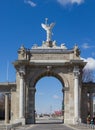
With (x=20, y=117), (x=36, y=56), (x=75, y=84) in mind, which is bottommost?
(x=20, y=117)

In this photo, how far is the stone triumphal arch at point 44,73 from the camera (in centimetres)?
6625

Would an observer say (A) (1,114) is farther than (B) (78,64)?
Yes

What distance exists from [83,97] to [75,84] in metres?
3.13

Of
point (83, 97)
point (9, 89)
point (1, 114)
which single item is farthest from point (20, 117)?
point (1, 114)

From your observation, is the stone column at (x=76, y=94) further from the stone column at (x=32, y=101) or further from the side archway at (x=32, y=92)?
the stone column at (x=32, y=101)

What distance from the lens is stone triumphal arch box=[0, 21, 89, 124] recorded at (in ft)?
217

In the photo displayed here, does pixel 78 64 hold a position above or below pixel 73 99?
above

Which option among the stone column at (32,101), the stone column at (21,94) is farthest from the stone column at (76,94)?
the stone column at (21,94)

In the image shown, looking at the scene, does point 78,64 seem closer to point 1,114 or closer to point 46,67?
point 46,67

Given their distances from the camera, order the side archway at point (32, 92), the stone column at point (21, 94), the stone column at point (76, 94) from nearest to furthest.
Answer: the stone column at point (76, 94) < the stone column at point (21, 94) < the side archway at point (32, 92)

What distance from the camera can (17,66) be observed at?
67.4 meters

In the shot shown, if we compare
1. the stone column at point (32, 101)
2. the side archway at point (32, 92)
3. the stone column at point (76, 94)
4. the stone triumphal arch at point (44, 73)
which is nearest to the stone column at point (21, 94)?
the stone triumphal arch at point (44, 73)

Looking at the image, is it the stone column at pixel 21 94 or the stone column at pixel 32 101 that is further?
the stone column at pixel 32 101

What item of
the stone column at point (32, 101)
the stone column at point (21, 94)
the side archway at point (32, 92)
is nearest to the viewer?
the stone column at point (21, 94)
